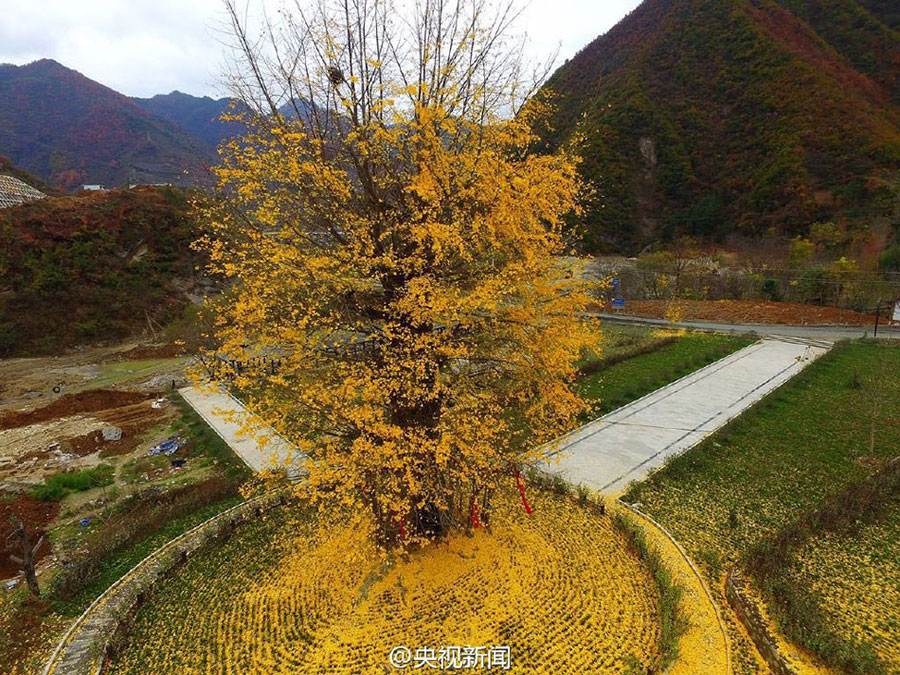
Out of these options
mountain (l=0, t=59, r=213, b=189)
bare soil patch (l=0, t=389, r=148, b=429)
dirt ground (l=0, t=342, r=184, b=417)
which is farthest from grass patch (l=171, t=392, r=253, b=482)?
mountain (l=0, t=59, r=213, b=189)

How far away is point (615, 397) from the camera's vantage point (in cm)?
1430

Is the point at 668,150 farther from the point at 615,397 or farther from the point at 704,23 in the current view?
the point at 615,397

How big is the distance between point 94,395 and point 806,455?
23202 mm

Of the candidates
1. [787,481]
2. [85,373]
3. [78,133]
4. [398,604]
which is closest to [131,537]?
[398,604]

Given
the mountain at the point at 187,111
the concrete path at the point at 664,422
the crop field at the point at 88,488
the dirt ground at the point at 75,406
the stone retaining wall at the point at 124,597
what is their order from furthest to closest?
the mountain at the point at 187,111, the dirt ground at the point at 75,406, the concrete path at the point at 664,422, the crop field at the point at 88,488, the stone retaining wall at the point at 124,597

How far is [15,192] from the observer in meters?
37.3

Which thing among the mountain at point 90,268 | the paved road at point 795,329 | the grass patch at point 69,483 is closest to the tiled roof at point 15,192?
the mountain at point 90,268

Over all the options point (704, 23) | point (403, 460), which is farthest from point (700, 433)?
point (704, 23)

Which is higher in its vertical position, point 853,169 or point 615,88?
point 615,88

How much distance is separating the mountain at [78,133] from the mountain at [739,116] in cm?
5600

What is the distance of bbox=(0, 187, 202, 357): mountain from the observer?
2853 centimetres

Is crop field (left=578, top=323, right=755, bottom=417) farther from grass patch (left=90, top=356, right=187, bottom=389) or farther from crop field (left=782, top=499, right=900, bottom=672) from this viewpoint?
grass patch (left=90, top=356, right=187, bottom=389)

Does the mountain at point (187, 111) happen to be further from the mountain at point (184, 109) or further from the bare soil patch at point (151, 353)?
the bare soil patch at point (151, 353)

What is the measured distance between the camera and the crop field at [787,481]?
21.4 feet
